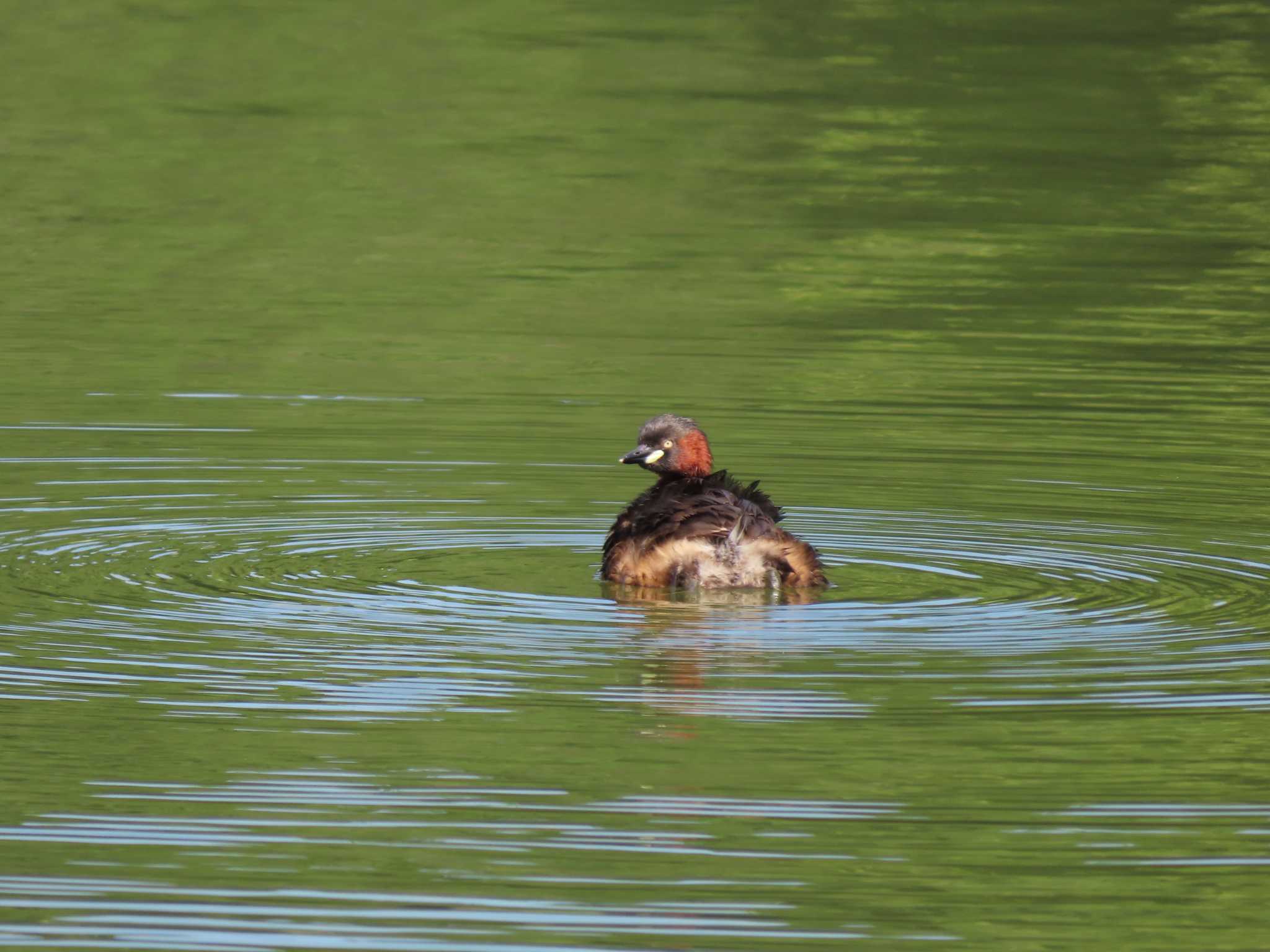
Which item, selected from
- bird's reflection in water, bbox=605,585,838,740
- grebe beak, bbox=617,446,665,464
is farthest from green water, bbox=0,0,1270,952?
grebe beak, bbox=617,446,665,464

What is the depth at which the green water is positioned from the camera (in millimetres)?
7223

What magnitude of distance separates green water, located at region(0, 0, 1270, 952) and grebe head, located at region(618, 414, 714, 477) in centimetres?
54

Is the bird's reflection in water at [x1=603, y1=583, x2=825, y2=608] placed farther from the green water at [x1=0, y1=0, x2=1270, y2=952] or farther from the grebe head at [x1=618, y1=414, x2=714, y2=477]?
the grebe head at [x1=618, y1=414, x2=714, y2=477]

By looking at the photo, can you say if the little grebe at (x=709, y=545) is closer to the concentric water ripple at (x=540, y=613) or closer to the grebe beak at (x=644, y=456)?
the concentric water ripple at (x=540, y=613)

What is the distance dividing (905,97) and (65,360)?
16.5 m

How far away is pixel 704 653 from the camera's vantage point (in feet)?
31.5

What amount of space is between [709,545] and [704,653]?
1103 mm

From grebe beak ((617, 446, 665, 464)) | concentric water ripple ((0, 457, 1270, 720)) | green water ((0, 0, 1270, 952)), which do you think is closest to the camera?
green water ((0, 0, 1270, 952))

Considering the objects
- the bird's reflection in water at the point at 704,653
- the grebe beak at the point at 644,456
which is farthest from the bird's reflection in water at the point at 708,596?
the grebe beak at the point at 644,456

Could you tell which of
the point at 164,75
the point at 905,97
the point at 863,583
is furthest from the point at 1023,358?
the point at 164,75

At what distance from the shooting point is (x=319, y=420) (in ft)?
49.9

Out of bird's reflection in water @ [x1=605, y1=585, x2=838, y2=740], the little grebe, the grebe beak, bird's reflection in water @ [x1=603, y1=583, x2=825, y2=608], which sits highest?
the grebe beak

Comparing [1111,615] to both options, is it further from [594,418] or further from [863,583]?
[594,418]

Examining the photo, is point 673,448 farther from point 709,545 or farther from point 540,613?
point 540,613
